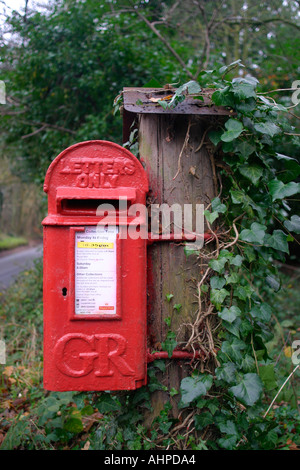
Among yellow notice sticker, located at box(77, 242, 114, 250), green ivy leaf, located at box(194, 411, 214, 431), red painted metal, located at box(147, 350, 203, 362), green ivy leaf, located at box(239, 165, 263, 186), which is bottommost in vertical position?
green ivy leaf, located at box(194, 411, 214, 431)

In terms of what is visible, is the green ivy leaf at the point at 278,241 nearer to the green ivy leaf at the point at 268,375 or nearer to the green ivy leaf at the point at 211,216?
the green ivy leaf at the point at 211,216

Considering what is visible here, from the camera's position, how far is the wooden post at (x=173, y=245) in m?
2.11

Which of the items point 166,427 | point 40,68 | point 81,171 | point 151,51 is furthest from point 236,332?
point 40,68

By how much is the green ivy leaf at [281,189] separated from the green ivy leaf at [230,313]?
2.08 feet

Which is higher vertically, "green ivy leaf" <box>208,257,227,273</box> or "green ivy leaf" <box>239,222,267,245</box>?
"green ivy leaf" <box>239,222,267,245</box>

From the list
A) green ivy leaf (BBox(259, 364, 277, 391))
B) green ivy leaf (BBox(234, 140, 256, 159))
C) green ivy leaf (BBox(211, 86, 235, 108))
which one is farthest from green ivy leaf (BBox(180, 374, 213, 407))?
green ivy leaf (BBox(211, 86, 235, 108))

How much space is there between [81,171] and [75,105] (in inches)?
170

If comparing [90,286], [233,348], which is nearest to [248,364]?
[233,348]

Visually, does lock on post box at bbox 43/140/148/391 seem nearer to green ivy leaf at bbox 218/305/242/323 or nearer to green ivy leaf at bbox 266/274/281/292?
green ivy leaf at bbox 218/305/242/323

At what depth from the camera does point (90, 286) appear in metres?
1.91

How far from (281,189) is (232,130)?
42 centimetres

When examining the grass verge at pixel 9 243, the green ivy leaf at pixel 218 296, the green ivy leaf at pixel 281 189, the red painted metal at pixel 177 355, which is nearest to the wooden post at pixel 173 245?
the red painted metal at pixel 177 355

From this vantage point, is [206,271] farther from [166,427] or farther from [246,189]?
[166,427]

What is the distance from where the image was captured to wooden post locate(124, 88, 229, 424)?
2.11 meters
